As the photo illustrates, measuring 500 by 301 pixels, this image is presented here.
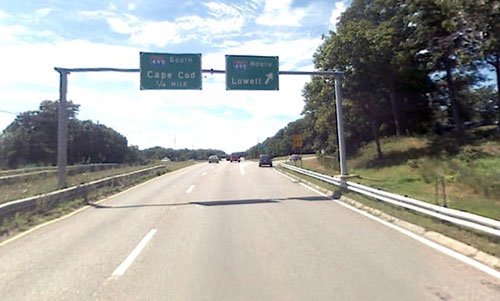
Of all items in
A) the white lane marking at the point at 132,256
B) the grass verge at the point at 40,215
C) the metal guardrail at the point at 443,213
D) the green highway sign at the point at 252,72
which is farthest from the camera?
the green highway sign at the point at 252,72

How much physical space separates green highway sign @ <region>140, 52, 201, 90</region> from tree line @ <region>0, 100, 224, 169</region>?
3625cm

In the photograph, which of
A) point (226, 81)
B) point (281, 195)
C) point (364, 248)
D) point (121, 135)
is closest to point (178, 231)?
point (364, 248)

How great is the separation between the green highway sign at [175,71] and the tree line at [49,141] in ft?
119

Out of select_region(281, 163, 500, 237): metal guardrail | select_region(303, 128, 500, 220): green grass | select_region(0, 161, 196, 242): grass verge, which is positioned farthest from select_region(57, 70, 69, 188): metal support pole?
select_region(303, 128, 500, 220): green grass

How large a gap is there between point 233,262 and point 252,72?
15.1 meters

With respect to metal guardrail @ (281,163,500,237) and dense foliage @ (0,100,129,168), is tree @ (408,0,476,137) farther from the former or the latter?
dense foliage @ (0,100,129,168)

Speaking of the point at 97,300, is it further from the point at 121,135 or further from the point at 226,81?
the point at 121,135

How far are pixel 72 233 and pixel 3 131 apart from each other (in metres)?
65.1

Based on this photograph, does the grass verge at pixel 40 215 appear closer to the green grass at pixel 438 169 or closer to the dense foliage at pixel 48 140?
the green grass at pixel 438 169

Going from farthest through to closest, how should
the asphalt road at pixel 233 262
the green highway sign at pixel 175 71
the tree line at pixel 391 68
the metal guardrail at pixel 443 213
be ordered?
the tree line at pixel 391 68 < the green highway sign at pixel 175 71 < the metal guardrail at pixel 443 213 < the asphalt road at pixel 233 262

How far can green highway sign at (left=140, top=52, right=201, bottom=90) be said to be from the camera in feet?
65.5

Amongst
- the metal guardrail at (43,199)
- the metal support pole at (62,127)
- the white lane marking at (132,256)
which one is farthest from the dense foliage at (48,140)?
the white lane marking at (132,256)

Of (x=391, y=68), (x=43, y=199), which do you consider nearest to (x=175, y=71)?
(x=43, y=199)

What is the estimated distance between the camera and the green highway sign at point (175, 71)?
20.0m
